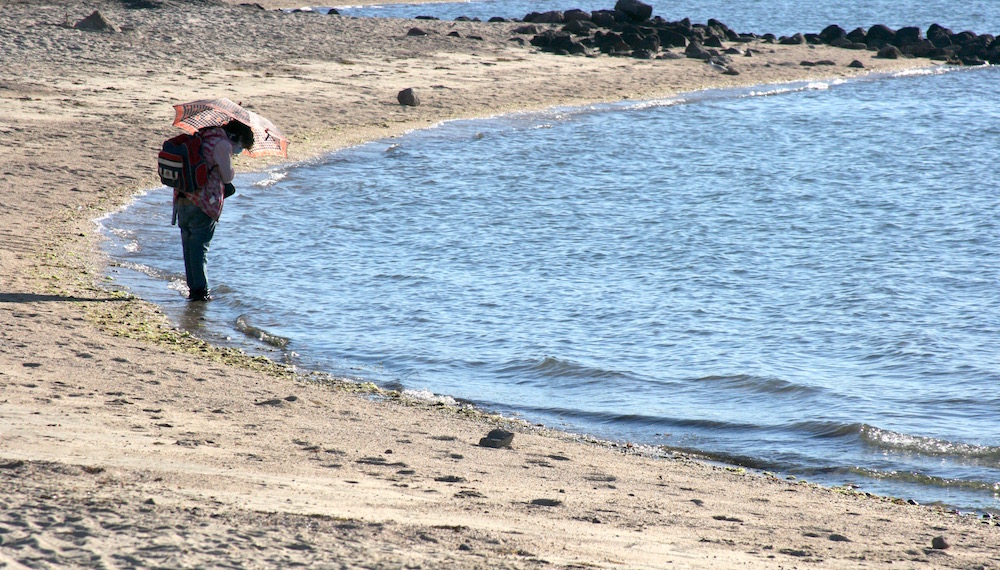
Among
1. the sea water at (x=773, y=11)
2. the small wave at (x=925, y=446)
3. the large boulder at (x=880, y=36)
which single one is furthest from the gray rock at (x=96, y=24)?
the large boulder at (x=880, y=36)

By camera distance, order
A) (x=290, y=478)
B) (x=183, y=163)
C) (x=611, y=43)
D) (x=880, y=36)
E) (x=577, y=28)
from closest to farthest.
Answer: (x=290, y=478)
(x=183, y=163)
(x=611, y=43)
(x=577, y=28)
(x=880, y=36)

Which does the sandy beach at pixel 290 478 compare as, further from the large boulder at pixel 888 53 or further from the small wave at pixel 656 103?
the large boulder at pixel 888 53

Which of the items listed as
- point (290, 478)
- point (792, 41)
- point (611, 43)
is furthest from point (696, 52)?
point (290, 478)

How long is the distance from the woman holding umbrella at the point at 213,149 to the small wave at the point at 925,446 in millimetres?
5399

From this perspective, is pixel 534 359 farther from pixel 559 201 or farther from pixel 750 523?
pixel 559 201

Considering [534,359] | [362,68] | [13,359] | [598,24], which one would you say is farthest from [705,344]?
[598,24]

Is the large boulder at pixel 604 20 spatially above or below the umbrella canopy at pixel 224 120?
above

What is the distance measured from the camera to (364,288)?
449 inches

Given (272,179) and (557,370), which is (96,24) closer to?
(272,179)

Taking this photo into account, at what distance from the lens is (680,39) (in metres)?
33.6

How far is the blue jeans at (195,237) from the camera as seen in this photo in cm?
966

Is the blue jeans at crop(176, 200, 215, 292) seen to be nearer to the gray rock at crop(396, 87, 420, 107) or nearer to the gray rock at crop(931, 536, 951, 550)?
the gray rock at crop(931, 536, 951, 550)

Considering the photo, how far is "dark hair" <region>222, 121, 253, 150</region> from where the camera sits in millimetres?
9227

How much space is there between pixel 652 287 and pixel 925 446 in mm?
4670
